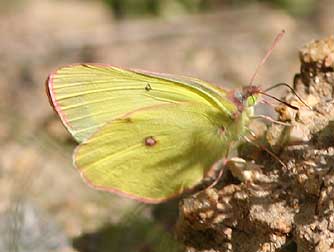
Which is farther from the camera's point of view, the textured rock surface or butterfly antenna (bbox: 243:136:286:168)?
butterfly antenna (bbox: 243:136:286:168)

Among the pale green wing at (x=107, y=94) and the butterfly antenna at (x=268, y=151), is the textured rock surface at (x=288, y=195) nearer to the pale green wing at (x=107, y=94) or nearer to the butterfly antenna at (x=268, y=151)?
the butterfly antenna at (x=268, y=151)

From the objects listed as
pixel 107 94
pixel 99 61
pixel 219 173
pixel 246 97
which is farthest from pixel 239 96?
pixel 99 61

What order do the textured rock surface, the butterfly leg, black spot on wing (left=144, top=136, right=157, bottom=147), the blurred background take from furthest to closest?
the blurred background
black spot on wing (left=144, top=136, right=157, bottom=147)
the butterfly leg
the textured rock surface

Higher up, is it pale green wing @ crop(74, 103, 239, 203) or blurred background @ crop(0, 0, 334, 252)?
pale green wing @ crop(74, 103, 239, 203)

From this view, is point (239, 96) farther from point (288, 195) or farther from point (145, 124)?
point (288, 195)

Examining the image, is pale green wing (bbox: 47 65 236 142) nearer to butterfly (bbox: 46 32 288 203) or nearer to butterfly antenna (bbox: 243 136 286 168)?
butterfly (bbox: 46 32 288 203)

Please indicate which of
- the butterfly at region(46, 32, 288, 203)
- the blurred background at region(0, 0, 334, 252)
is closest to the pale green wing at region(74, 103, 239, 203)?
the butterfly at region(46, 32, 288, 203)
